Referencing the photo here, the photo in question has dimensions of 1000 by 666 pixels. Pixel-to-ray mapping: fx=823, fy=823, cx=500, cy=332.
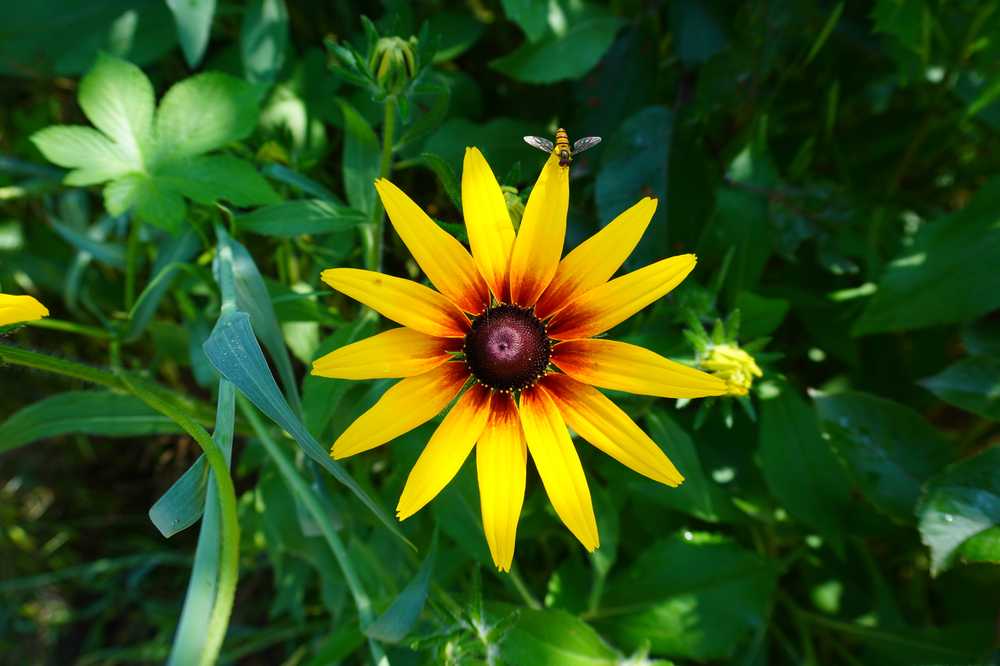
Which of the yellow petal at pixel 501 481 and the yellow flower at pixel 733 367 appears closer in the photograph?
the yellow petal at pixel 501 481

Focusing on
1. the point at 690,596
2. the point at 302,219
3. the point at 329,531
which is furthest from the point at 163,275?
the point at 690,596

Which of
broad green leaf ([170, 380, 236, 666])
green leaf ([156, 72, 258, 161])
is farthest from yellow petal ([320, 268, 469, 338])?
green leaf ([156, 72, 258, 161])

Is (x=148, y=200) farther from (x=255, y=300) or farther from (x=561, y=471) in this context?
(x=561, y=471)

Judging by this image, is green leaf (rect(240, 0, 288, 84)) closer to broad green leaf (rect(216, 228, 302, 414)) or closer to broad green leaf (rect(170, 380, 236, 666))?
broad green leaf (rect(216, 228, 302, 414))

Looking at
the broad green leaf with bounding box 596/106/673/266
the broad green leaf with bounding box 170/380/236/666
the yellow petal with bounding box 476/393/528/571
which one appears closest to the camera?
the broad green leaf with bounding box 170/380/236/666

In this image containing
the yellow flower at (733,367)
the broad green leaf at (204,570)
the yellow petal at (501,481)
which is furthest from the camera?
the yellow flower at (733,367)

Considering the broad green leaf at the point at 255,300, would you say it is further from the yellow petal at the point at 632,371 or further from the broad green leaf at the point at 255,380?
the yellow petal at the point at 632,371

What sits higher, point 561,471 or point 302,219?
point 302,219

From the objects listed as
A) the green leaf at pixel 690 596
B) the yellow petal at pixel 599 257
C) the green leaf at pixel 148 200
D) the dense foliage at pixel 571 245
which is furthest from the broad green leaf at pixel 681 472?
the green leaf at pixel 148 200
